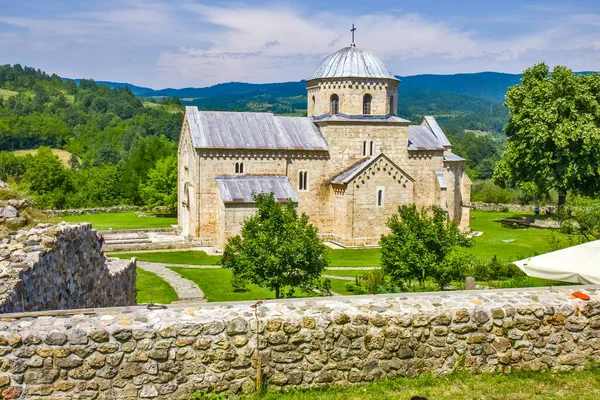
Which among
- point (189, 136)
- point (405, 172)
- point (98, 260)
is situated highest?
point (189, 136)

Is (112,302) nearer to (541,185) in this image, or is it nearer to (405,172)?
(405,172)

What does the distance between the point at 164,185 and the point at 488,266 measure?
30.5m

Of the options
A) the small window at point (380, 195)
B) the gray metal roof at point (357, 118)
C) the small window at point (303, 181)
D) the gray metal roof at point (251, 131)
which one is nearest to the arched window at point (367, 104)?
the gray metal roof at point (357, 118)

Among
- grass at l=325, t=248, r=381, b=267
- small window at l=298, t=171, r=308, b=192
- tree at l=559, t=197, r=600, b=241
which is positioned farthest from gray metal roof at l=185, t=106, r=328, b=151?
tree at l=559, t=197, r=600, b=241

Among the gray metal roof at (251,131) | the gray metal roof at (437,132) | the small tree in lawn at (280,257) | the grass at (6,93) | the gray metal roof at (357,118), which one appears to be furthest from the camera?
the grass at (6,93)

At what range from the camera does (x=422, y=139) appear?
3956 cm

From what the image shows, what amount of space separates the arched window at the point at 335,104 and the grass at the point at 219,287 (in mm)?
15311

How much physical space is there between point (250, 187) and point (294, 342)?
26.1 meters

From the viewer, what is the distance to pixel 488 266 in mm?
23875

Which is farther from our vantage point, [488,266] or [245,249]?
[488,266]

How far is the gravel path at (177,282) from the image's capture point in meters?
20.8

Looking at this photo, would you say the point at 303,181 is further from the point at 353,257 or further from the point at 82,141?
the point at 82,141

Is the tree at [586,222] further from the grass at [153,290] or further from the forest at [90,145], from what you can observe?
the forest at [90,145]

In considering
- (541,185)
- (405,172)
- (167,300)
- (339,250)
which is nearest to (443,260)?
(167,300)
